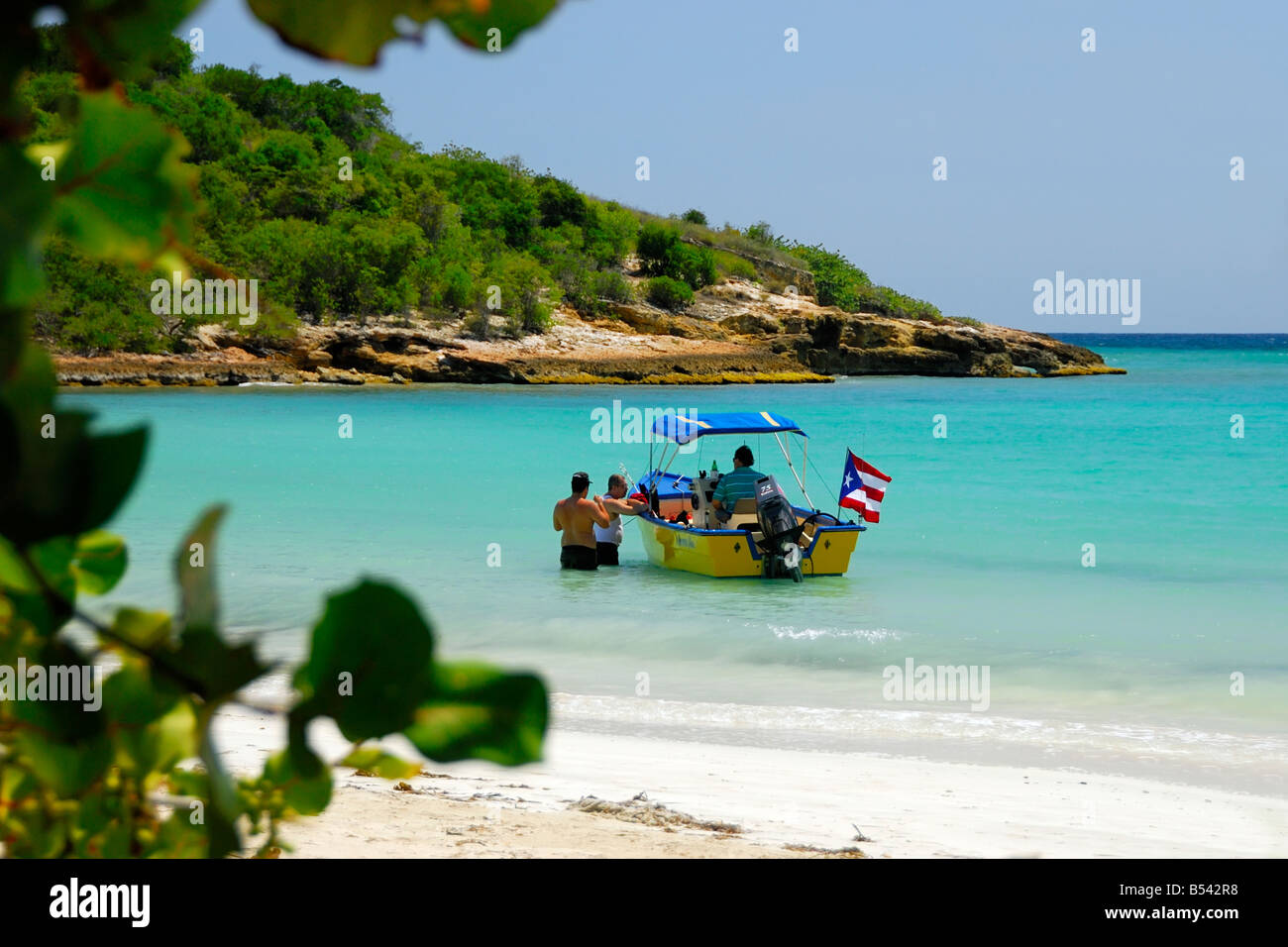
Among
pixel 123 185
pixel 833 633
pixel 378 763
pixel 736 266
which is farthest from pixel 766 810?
pixel 736 266

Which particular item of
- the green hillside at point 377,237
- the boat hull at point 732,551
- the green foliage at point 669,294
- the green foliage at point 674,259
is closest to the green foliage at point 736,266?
the green hillside at point 377,237

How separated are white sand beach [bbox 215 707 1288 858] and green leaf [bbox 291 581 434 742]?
14.1 ft

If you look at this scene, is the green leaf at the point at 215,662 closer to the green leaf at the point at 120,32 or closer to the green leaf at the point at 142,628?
the green leaf at the point at 142,628

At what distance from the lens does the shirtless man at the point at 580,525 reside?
A: 526 inches

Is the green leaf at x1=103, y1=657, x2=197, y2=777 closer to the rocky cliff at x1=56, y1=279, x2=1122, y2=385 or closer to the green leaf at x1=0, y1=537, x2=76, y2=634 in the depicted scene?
the green leaf at x1=0, y1=537, x2=76, y2=634

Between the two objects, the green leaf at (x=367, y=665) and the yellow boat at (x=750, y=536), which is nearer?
the green leaf at (x=367, y=665)

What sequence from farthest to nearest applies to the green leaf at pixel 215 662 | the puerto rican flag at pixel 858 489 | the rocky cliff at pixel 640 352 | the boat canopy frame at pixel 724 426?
the rocky cliff at pixel 640 352, the boat canopy frame at pixel 724 426, the puerto rican flag at pixel 858 489, the green leaf at pixel 215 662

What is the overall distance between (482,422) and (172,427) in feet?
29.6

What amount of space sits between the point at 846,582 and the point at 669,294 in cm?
4601

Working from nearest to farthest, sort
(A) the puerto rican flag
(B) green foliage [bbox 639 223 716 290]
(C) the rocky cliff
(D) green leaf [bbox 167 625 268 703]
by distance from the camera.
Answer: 1. (D) green leaf [bbox 167 625 268 703]
2. (A) the puerto rican flag
3. (C) the rocky cliff
4. (B) green foliage [bbox 639 223 716 290]

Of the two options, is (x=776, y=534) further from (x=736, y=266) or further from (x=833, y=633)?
(x=736, y=266)

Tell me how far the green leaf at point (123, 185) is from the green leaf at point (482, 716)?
0.66 ft

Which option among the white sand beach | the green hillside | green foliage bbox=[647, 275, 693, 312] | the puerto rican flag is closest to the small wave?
the puerto rican flag

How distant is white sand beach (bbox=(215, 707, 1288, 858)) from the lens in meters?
5.08
